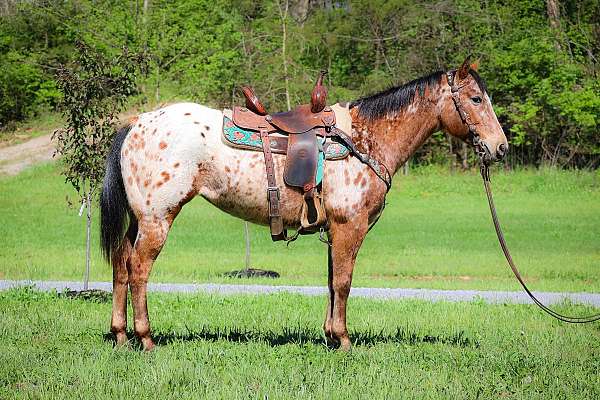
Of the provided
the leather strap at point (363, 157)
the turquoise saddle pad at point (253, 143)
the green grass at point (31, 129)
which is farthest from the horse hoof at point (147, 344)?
the green grass at point (31, 129)

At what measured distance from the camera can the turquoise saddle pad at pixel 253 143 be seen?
7.55m

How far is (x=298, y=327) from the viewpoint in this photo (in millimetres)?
9164

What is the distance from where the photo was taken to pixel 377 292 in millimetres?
13211

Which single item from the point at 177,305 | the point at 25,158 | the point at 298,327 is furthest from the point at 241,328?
the point at 25,158

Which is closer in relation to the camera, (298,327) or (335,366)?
(335,366)

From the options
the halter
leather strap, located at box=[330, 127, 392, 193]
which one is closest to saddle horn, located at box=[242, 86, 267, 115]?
leather strap, located at box=[330, 127, 392, 193]

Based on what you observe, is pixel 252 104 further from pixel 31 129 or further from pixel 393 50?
pixel 31 129

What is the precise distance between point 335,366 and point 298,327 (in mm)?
2179

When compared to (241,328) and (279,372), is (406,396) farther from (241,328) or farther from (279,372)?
(241,328)

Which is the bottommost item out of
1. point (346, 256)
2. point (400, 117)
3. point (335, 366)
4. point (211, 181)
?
point (335, 366)

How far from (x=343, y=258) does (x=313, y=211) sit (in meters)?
0.51

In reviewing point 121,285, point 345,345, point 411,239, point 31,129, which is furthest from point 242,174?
point 31,129

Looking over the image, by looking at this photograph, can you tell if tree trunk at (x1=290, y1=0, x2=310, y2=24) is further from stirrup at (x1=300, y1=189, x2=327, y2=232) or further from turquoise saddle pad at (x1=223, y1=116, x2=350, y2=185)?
stirrup at (x1=300, y1=189, x2=327, y2=232)

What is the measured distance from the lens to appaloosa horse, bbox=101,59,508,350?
7.47 meters
